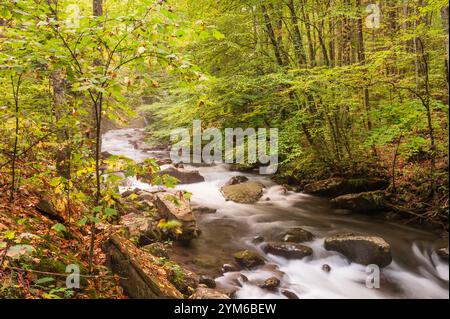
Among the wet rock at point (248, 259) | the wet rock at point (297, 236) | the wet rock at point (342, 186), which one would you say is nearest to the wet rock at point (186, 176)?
the wet rock at point (342, 186)

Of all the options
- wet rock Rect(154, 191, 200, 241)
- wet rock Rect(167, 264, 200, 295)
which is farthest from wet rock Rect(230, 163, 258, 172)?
wet rock Rect(167, 264, 200, 295)

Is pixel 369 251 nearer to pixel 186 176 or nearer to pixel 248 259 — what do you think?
pixel 248 259

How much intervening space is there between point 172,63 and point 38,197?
3402 millimetres

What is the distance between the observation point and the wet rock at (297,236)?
27.2 ft

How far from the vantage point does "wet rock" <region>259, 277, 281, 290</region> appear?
6.35m

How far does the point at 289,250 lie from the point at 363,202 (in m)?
3.61

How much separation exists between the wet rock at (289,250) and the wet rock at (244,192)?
11.9 feet

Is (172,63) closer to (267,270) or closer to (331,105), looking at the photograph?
(267,270)

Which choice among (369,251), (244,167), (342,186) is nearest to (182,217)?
(369,251)

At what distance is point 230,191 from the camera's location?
12.2 meters

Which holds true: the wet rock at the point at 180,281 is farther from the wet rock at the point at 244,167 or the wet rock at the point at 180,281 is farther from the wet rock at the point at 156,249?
the wet rock at the point at 244,167

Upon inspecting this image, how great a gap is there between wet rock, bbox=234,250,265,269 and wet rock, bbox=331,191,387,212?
4.15 metres

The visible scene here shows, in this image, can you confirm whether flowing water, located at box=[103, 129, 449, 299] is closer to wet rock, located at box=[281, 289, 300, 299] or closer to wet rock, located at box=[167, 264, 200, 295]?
wet rock, located at box=[281, 289, 300, 299]
